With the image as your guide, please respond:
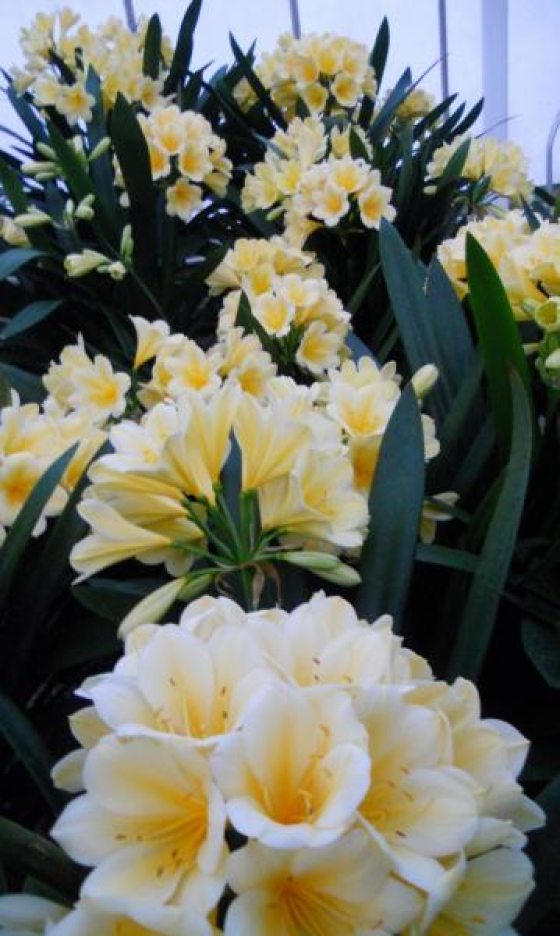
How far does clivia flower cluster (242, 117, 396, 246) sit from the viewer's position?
3.49 feet

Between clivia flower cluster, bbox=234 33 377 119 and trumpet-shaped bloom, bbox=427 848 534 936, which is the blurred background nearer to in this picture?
clivia flower cluster, bbox=234 33 377 119

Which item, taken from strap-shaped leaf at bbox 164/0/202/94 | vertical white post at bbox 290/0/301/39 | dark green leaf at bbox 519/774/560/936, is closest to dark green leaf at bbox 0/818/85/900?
dark green leaf at bbox 519/774/560/936

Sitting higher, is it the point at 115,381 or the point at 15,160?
the point at 15,160

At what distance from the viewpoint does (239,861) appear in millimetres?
278

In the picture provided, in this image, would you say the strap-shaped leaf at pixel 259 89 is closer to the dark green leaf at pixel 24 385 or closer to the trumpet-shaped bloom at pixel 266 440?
the dark green leaf at pixel 24 385

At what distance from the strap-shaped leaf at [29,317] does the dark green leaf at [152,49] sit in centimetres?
56

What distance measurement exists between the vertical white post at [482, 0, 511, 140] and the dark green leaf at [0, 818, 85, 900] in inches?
135

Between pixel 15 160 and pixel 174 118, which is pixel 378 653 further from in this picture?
pixel 15 160

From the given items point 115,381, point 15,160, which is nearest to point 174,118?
point 15,160

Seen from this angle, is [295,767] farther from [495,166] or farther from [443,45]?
[443,45]

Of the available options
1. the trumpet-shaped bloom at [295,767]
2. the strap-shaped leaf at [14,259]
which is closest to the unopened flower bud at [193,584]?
the trumpet-shaped bloom at [295,767]

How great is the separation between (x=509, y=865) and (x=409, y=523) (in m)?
0.22

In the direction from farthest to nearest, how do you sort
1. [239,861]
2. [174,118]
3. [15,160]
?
[15,160]
[174,118]
[239,861]

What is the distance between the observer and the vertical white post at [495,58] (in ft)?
10.9
